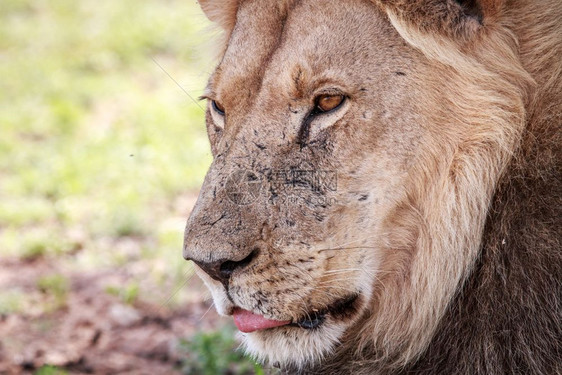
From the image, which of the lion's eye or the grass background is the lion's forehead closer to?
the lion's eye

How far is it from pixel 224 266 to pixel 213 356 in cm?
173

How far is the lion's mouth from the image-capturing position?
2930 mm

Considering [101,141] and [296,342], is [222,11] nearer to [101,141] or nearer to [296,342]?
[296,342]

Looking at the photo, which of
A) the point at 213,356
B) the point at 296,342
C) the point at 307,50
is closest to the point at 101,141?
the point at 213,356

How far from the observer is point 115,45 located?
1061cm

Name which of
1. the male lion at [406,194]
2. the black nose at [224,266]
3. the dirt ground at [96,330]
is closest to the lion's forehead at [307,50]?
the male lion at [406,194]

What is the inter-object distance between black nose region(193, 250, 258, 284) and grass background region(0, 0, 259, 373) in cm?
153

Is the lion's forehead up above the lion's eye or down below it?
above

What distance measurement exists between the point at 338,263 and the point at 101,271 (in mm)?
3394

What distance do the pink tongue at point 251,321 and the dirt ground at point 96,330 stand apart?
1.69m

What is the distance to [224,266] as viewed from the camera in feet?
9.15

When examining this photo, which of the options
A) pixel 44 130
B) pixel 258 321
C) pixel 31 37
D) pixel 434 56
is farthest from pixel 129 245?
pixel 31 37

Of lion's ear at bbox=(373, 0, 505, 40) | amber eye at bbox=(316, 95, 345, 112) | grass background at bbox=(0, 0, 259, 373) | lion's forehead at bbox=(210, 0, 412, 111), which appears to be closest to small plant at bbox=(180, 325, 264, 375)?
grass background at bbox=(0, 0, 259, 373)

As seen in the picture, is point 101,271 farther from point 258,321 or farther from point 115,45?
point 115,45
